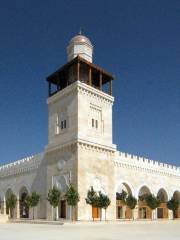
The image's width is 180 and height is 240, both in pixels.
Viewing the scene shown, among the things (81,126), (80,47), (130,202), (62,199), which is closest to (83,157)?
(81,126)

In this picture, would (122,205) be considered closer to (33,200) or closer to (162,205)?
(162,205)

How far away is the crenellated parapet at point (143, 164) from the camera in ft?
111

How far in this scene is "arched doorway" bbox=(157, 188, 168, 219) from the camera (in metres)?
38.2

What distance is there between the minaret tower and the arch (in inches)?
389

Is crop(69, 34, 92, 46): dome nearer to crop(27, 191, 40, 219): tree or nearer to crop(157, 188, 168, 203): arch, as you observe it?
crop(27, 191, 40, 219): tree

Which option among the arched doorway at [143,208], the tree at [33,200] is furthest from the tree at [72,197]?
the arched doorway at [143,208]

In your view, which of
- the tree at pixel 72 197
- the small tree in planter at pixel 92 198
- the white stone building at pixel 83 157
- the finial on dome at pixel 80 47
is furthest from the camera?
the finial on dome at pixel 80 47

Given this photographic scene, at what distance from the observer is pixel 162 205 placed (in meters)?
38.5

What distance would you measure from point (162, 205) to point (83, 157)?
14019 mm

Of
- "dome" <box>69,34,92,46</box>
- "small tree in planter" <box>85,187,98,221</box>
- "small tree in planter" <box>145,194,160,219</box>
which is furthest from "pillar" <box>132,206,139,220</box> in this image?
"dome" <box>69,34,92,46</box>

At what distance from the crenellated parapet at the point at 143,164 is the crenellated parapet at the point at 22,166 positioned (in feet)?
25.3

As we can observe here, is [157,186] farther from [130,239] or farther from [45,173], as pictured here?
[130,239]

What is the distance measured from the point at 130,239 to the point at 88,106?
63.1 feet

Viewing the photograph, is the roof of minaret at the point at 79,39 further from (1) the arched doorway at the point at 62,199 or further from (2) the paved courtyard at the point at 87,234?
(2) the paved courtyard at the point at 87,234
